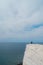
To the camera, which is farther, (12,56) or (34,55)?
(12,56)

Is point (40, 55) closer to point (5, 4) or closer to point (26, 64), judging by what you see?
point (26, 64)

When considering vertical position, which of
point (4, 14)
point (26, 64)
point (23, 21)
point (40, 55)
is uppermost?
point (4, 14)

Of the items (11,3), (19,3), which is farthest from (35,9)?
(11,3)

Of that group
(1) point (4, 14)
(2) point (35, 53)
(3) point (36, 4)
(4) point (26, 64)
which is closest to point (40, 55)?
(2) point (35, 53)

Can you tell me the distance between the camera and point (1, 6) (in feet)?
14.4

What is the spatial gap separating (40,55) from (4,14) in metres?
3.61

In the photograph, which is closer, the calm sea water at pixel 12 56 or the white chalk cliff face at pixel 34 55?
the white chalk cliff face at pixel 34 55

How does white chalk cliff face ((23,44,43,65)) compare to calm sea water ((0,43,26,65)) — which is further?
calm sea water ((0,43,26,65))

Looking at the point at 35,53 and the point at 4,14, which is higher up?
the point at 4,14

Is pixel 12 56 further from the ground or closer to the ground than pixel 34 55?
further from the ground

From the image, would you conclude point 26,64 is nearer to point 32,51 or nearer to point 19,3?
point 32,51

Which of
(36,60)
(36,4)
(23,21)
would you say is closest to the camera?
(36,60)

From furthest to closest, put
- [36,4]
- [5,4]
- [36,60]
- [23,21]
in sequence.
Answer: [23,21] < [5,4] < [36,4] < [36,60]

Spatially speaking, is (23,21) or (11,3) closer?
(11,3)
